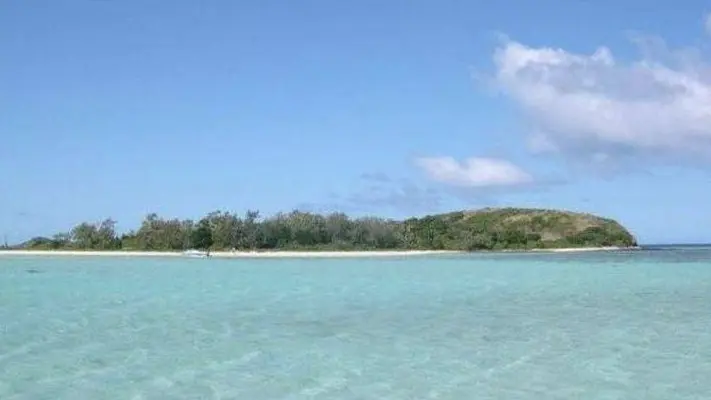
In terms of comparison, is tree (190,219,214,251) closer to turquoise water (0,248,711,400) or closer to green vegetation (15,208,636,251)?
green vegetation (15,208,636,251)

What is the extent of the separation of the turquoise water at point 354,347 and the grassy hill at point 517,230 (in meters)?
97.6

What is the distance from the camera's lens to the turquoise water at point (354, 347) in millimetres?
10461

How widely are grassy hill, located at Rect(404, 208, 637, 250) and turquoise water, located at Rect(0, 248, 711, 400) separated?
9756 centimetres

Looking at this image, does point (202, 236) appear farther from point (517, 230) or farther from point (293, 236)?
point (517, 230)

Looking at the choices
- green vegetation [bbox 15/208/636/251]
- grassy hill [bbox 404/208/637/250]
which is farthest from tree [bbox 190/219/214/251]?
grassy hill [bbox 404/208/637/250]

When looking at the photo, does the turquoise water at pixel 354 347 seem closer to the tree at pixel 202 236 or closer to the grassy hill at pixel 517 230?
the tree at pixel 202 236

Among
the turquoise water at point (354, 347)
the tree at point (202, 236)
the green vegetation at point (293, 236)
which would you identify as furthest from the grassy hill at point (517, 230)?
the turquoise water at point (354, 347)

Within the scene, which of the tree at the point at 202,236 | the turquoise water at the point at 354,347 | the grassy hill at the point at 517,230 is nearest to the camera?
the turquoise water at the point at 354,347

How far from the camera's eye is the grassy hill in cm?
12375

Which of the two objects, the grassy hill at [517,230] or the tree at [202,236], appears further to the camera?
the grassy hill at [517,230]

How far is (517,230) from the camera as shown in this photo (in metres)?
141

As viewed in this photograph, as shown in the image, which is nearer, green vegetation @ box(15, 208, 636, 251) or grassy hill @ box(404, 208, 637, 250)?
green vegetation @ box(15, 208, 636, 251)

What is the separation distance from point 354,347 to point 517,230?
427ft

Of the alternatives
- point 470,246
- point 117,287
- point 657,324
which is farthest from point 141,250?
point 657,324
